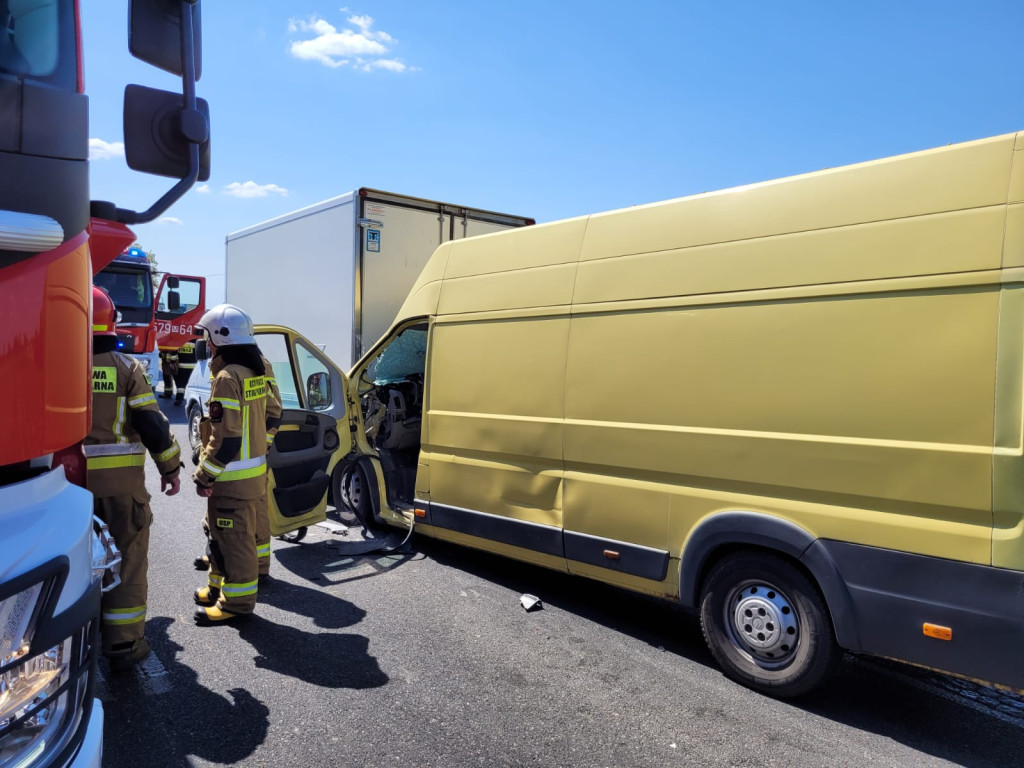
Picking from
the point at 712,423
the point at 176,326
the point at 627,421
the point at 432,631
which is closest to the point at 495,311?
the point at 627,421

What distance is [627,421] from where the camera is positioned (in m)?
4.02

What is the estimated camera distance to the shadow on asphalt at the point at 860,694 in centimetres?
316

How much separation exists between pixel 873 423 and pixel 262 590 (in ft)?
13.2

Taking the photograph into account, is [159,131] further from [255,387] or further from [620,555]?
[620,555]

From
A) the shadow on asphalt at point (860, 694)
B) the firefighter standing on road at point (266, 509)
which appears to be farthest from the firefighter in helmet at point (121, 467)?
the shadow on asphalt at point (860, 694)

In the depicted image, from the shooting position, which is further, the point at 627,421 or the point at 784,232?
the point at 627,421

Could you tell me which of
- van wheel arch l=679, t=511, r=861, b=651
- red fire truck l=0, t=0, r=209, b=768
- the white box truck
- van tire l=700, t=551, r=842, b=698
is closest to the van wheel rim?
van tire l=700, t=551, r=842, b=698

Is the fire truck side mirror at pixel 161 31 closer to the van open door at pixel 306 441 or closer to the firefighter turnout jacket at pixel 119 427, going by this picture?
the firefighter turnout jacket at pixel 119 427

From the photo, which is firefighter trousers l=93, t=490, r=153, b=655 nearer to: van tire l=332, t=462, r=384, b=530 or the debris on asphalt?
the debris on asphalt

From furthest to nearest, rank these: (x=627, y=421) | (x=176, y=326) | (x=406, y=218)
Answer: (x=176, y=326)
(x=406, y=218)
(x=627, y=421)

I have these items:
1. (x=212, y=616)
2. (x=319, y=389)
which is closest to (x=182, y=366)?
(x=319, y=389)

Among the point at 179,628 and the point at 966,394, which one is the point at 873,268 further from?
the point at 179,628

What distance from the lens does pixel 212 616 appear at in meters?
4.18

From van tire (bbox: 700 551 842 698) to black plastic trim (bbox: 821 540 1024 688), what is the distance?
23cm
